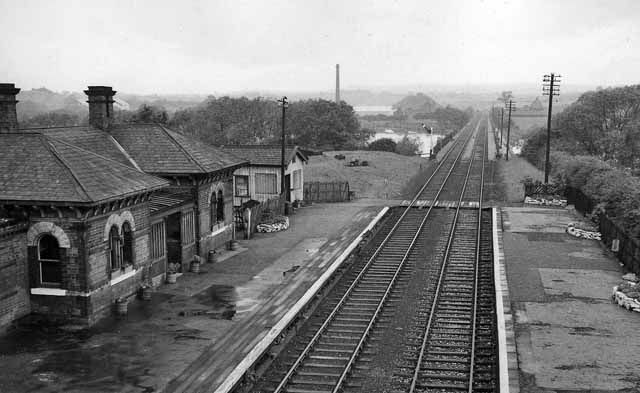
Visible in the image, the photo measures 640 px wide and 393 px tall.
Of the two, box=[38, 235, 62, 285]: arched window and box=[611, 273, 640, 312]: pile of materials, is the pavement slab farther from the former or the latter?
box=[38, 235, 62, 285]: arched window

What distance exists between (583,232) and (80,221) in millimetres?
22103

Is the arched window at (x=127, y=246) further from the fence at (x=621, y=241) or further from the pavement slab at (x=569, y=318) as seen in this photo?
the fence at (x=621, y=241)

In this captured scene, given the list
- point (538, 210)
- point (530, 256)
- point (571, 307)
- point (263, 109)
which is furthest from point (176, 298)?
point (263, 109)

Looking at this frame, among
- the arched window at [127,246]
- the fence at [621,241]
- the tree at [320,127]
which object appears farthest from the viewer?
the tree at [320,127]

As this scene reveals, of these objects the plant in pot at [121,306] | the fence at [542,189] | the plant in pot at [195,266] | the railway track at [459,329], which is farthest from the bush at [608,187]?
the plant in pot at [121,306]

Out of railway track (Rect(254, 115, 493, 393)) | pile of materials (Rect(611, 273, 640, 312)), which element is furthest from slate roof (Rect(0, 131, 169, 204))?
pile of materials (Rect(611, 273, 640, 312))

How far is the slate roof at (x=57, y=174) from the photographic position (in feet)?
56.0

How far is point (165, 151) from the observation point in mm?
24844

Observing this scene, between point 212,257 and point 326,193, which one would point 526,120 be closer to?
point 326,193

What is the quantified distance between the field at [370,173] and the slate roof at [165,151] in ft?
64.1

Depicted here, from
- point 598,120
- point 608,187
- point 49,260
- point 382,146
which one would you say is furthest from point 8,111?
point 382,146

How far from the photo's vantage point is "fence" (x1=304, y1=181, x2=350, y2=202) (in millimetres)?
41188

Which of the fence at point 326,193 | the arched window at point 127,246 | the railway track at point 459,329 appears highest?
the arched window at point 127,246

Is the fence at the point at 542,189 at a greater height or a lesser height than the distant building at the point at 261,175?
lesser
